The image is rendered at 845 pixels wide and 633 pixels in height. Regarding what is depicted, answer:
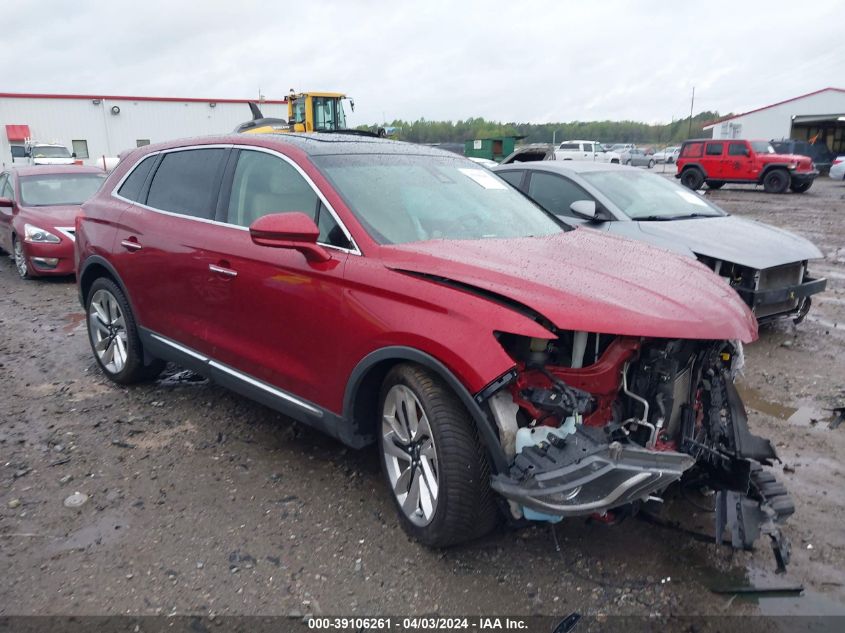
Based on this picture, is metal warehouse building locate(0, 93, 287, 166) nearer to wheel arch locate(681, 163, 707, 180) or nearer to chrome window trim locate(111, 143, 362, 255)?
wheel arch locate(681, 163, 707, 180)

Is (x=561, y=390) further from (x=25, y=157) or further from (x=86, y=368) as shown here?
(x=25, y=157)

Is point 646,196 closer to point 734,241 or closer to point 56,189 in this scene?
point 734,241

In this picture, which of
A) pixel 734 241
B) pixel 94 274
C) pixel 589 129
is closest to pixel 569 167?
pixel 734 241

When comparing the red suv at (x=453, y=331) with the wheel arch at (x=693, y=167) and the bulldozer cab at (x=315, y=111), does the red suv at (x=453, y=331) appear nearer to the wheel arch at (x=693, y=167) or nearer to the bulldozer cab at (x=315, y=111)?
the bulldozer cab at (x=315, y=111)

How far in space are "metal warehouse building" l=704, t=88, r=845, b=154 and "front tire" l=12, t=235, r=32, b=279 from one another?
38.3 m

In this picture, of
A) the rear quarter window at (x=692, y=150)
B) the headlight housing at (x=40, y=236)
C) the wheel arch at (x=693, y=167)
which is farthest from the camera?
the rear quarter window at (x=692, y=150)

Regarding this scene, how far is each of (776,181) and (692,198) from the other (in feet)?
64.6

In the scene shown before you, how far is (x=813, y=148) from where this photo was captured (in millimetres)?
33969

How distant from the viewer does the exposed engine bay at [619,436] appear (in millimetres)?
2455

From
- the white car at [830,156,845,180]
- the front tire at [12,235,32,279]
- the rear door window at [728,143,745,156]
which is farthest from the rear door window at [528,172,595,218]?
the white car at [830,156,845,180]

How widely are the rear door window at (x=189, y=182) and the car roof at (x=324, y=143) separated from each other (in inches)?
4.3

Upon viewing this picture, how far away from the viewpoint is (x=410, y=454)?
3072 millimetres

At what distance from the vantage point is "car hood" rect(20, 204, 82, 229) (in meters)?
9.18

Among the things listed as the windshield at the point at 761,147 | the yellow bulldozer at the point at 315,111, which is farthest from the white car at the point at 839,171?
the yellow bulldozer at the point at 315,111
